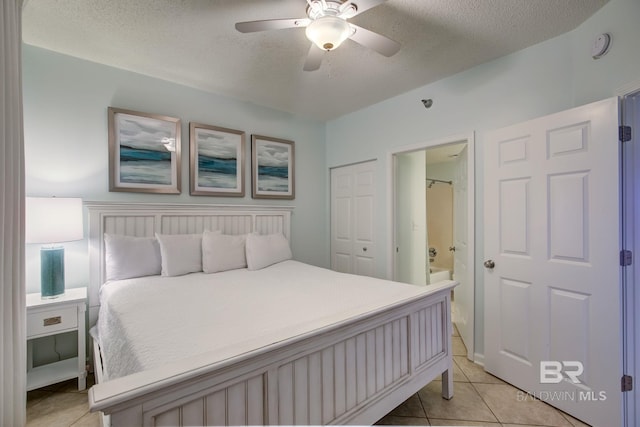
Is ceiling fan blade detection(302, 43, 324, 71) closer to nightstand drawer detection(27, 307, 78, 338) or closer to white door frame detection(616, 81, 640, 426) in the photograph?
white door frame detection(616, 81, 640, 426)

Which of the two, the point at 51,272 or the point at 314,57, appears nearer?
the point at 314,57

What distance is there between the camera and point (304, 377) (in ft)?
3.99

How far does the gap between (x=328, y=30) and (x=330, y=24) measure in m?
0.03

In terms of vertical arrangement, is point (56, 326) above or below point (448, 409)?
above

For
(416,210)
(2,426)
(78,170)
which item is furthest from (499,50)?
(2,426)

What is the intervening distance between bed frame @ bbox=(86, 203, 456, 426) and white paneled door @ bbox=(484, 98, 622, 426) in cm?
59

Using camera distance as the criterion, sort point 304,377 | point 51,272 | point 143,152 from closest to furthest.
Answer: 1. point 304,377
2. point 51,272
3. point 143,152

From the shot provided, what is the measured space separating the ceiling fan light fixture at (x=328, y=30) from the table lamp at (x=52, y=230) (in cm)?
212

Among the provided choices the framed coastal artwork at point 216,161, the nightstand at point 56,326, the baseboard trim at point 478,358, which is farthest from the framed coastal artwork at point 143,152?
the baseboard trim at point 478,358

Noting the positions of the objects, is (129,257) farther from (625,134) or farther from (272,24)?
(625,134)

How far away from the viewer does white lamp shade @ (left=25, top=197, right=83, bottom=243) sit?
6.31ft

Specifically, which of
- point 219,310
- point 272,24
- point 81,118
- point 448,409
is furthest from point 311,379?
point 81,118

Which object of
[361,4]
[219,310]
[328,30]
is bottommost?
[219,310]

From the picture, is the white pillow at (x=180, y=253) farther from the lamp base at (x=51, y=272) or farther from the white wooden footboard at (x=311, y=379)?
the white wooden footboard at (x=311, y=379)
